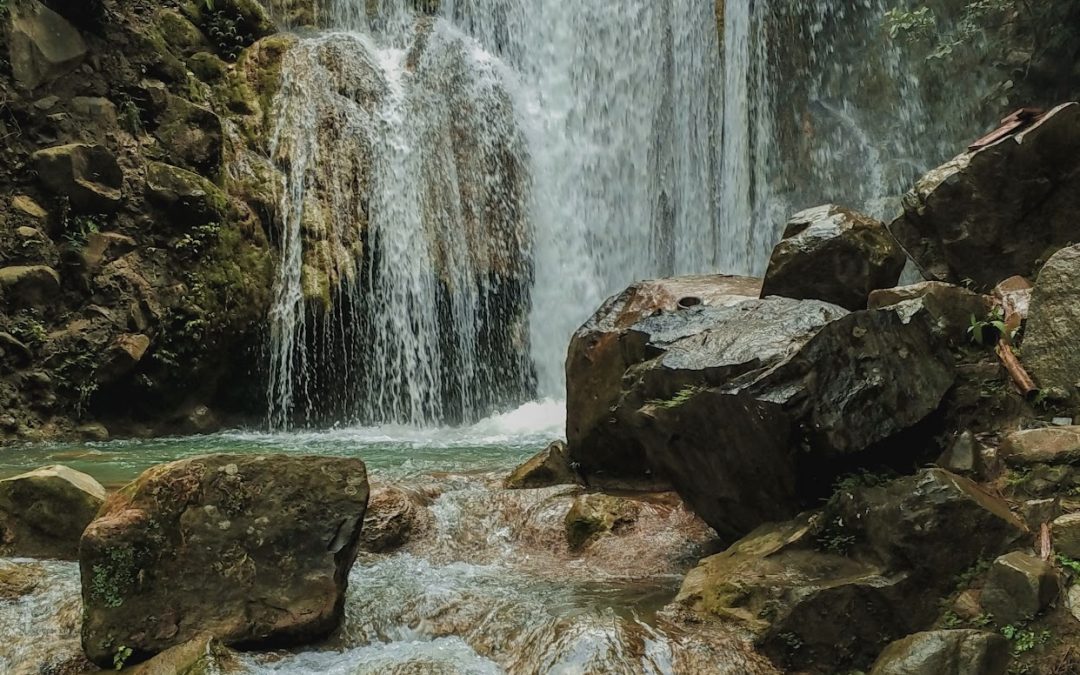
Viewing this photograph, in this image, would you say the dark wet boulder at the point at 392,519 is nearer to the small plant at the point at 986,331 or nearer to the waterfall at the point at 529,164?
the small plant at the point at 986,331

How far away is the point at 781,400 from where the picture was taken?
4461mm

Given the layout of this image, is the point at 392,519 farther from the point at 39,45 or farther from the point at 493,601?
the point at 39,45

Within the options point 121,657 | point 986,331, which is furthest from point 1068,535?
point 121,657

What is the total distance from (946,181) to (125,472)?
7826 millimetres

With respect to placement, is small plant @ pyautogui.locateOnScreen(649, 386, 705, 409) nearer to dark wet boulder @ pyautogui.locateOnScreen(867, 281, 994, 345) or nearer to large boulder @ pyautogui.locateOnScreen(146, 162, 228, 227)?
dark wet boulder @ pyautogui.locateOnScreen(867, 281, 994, 345)

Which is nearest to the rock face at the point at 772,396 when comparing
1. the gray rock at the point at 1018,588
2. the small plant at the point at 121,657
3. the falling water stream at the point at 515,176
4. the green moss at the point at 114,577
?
the gray rock at the point at 1018,588

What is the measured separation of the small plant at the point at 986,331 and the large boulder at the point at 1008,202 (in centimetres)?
208

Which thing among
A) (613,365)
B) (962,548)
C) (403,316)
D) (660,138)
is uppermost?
Answer: (660,138)

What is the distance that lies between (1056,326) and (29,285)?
1130 cm

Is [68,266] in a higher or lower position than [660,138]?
lower

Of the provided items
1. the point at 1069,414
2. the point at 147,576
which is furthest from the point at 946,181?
the point at 147,576

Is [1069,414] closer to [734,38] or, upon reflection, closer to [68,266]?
[68,266]

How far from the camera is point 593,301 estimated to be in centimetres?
1505

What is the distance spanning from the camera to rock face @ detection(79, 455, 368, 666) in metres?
3.93
